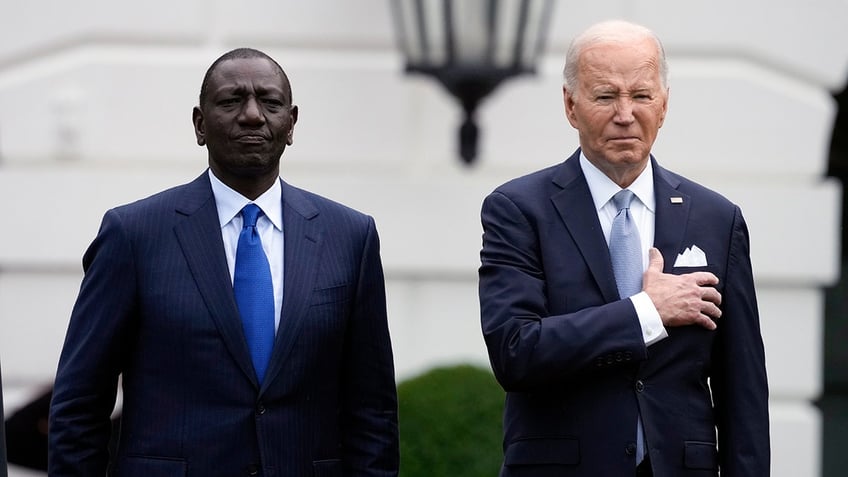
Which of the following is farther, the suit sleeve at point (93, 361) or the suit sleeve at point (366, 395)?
the suit sleeve at point (366, 395)

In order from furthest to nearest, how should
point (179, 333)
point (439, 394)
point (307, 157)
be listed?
point (307, 157) < point (439, 394) < point (179, 333)

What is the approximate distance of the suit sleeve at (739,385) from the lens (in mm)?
3498

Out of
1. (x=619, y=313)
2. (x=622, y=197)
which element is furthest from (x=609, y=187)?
(x=619, y=313)

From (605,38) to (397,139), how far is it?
365 cm

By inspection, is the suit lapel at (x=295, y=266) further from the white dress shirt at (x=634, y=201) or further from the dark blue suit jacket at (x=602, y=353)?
the white dress shirt at (x=634, y=201)

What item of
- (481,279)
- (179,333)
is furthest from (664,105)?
(179,333)

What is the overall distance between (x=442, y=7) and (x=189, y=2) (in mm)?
1404

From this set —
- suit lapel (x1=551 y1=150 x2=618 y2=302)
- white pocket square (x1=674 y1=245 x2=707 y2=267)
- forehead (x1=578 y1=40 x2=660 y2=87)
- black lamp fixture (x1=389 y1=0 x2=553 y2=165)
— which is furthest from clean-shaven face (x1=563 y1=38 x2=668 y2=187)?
black lamp fixture (x1=389 y1=0 x2=553 y2=165)

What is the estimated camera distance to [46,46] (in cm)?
718

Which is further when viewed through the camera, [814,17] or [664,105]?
[814,17]

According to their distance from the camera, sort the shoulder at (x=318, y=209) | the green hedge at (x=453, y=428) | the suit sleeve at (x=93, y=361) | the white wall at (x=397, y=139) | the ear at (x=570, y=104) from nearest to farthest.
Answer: the suit sleeve at (x=93, y=361) → the ear at (x=570, y=104) → the shoulder at (x=318, y=209) → the green hedge at (x=453, y=428) → the white wall at (x=397, y=139)

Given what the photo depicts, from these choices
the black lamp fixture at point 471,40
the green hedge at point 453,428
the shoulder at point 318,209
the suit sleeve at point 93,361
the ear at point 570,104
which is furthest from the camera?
the black lamp fixture at point 471,40

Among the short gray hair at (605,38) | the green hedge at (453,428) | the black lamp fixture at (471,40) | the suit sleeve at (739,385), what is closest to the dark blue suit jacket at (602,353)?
the suit sleeve at (739,385)

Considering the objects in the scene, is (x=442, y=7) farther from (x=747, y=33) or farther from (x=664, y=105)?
(x=664, y=105)
